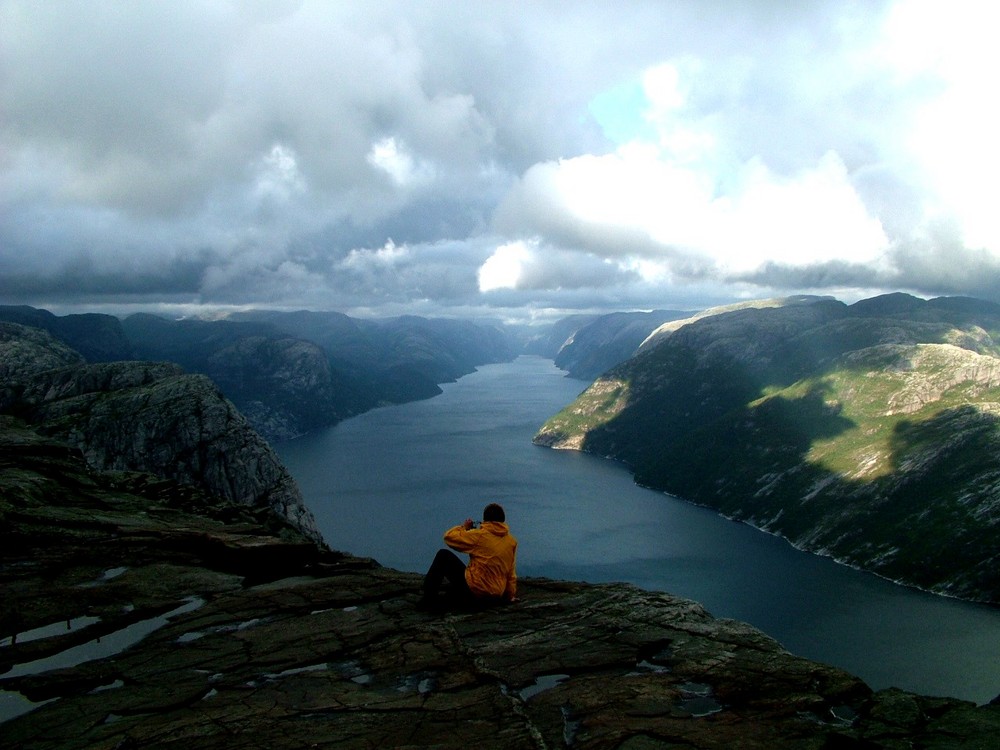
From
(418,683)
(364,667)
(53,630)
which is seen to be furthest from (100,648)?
(418,683)

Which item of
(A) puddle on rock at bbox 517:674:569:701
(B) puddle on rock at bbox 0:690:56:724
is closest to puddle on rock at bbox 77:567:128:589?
(B) puddle on rock at bbox 0:690:56:724

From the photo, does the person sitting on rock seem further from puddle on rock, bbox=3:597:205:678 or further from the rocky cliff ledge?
puddle on rock, bbox=3:597:205:678

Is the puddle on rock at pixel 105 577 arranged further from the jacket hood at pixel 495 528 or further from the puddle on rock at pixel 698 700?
the puddle on rock at pixel 698 700

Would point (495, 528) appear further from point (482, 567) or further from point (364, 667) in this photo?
point (364, 667)

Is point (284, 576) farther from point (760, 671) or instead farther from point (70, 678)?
point (760, 671)

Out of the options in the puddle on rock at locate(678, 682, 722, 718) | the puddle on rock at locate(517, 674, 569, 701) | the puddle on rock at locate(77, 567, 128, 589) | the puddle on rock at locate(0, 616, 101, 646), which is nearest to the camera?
the puddle on rock at locate(678, 682, 722, 718)

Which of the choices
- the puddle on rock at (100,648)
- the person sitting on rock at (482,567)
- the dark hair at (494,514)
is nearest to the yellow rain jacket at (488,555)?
the person sitting on rock at (482,567)
